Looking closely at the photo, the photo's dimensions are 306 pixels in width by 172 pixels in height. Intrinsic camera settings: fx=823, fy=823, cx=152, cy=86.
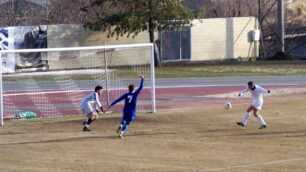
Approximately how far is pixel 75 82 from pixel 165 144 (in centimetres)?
1362

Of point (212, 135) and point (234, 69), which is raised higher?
point (234, 69)

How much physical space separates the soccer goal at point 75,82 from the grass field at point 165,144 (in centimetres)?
251

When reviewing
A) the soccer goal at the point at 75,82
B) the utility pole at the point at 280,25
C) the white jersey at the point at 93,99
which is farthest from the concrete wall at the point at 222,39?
the white jersey at the point at 93,99

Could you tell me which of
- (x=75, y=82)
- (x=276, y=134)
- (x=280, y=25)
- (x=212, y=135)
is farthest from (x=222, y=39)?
(x=212, y=135)

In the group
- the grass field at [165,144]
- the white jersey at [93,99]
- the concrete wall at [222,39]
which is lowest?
the grass field at [165,144]

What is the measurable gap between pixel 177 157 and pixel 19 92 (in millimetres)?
14935

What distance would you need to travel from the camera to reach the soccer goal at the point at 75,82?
31.0 metres

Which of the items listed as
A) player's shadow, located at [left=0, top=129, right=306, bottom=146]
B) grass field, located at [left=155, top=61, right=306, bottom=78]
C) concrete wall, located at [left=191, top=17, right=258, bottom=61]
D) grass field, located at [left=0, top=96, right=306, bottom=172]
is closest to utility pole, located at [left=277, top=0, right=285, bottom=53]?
concrete wall, located at [left=191, top=17, right=258, bottom=61]

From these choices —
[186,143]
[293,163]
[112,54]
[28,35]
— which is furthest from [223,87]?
[293,163]

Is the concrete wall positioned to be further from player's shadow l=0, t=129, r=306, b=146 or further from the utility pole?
player's shadow l=0, t=129, r=306, b=146

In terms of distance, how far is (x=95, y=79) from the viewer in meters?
33.8

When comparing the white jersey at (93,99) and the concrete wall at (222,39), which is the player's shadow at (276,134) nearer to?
the white jersey at (93,99)

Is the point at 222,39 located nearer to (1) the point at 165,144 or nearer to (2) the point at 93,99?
(2) the point at 93,99

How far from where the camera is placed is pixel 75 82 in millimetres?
34719
